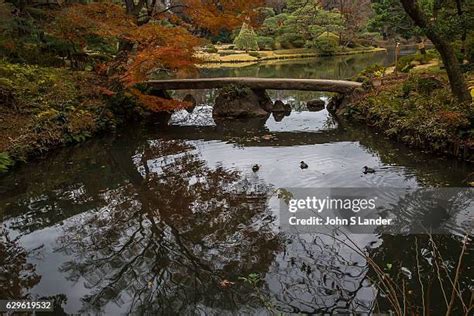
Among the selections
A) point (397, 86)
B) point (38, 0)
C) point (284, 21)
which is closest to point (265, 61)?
point (284, 21)

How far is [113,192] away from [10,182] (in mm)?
2643

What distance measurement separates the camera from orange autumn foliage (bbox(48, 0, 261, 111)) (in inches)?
538

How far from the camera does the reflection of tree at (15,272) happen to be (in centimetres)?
548

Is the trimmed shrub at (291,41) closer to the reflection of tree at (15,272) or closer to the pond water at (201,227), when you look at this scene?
the pond water at (201,227)

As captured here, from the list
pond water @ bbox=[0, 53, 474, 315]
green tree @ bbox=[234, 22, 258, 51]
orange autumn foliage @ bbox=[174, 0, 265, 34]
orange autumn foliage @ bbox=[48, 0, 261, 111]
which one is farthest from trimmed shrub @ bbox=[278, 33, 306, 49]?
pond water @ bbox=[0, 53, 474, 315]

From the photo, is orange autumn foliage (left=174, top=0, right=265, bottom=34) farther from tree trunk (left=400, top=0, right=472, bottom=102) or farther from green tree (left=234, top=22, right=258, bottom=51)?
green tree (left=234, top=22, right=258, bottom=51)

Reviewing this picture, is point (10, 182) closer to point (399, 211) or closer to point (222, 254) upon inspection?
point (222, 254)

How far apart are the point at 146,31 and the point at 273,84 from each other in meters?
5.72

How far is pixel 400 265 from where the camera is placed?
5.64 metres

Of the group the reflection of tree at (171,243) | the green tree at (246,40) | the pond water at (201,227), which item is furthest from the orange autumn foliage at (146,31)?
the green tree at (246,40)

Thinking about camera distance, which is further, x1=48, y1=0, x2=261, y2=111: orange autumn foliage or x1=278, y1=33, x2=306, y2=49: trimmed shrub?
x1=278, y1=33, x2=306, y2=49: trimmed shrub

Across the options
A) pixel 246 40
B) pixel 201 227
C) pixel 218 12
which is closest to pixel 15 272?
pixel 201 227

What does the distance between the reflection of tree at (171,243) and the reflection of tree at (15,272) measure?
1.61ft

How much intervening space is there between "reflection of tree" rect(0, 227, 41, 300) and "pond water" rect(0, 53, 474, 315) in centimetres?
3
